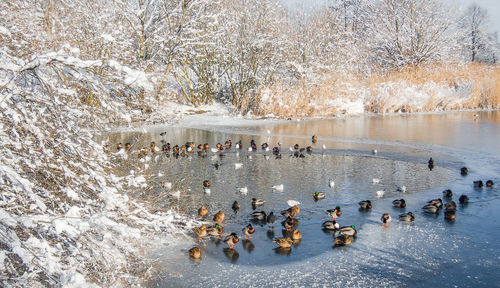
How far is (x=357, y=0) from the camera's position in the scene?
50500 mm

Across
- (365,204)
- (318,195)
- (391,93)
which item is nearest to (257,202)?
(318,195)

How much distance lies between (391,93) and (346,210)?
2427 cm

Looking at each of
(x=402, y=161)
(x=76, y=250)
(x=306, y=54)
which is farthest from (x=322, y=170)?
(x=306, y=54)

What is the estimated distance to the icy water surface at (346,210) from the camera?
21.8 feet

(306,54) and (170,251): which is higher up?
(306,54)

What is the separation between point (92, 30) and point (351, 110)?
18.6 meters

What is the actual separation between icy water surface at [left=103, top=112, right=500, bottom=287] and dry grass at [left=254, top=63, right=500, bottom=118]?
8.95 metres

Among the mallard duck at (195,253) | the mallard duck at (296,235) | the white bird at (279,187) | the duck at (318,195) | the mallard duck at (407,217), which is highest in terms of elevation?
the white bird at (279,187)

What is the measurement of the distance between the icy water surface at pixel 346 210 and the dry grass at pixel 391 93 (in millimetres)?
8946

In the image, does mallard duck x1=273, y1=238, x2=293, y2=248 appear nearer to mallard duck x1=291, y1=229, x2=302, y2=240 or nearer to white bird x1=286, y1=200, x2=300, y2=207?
mallard duck x1=291, y1=229, x2=302, y2=240

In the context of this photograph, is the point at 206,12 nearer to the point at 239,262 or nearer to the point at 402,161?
the point at 402,161

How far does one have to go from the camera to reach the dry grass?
93.4ft

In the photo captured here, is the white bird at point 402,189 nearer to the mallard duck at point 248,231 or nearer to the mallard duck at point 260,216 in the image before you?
the mallard duck at point 260,216

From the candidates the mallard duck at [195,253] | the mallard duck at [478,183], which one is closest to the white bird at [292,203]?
the mallard duck at [195,253]
